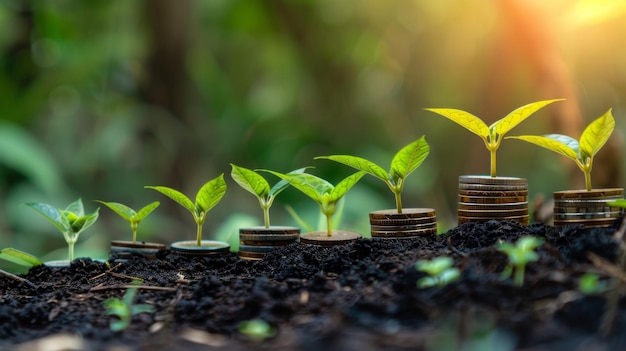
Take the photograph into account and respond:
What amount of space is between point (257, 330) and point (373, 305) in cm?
18

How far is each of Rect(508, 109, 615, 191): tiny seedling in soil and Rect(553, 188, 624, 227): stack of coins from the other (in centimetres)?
4

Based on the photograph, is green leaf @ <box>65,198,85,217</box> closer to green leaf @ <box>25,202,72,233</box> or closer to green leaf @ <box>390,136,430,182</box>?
green leaf @ <box>25,202,72,233</box>

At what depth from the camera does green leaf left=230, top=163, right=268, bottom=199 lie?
152 cm

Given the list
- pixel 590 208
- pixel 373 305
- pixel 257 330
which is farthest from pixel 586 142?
pixel 257 330

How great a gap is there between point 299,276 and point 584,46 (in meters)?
4.69

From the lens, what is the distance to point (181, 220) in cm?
423

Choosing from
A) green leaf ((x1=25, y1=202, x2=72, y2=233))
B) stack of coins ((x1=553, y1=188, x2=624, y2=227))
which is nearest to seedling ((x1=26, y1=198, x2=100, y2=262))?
green leaf ((x1=25, y1=202, x2=72, y2=233))

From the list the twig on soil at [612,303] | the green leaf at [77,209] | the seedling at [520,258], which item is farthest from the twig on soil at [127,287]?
the twig on soil at [612,303]

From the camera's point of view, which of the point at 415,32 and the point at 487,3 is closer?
the point at 487,3

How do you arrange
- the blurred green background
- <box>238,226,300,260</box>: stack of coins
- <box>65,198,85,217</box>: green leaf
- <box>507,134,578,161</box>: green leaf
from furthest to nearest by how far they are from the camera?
the blurred green background
<box>65,198,85,217</box>: green leaf
<box>238,226,300,260</box>: stack of coins
<box>507,134,578,161</box>: green leaf

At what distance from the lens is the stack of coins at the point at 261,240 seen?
5.13ft

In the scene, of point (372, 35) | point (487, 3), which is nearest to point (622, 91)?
point (487, 3)

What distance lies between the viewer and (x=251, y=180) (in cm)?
154

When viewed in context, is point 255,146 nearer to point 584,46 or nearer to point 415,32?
point 415,32
